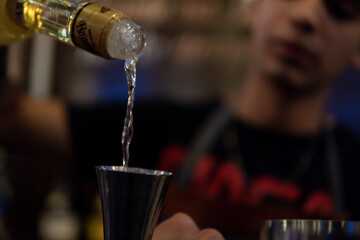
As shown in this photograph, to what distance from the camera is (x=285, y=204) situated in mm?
1731

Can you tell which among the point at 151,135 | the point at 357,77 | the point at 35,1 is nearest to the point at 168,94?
the point at 151,135

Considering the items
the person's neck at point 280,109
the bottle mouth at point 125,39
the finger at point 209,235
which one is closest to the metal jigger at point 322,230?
the finger at point 209,235

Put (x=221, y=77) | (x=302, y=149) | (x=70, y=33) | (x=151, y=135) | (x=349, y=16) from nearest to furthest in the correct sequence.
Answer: (x=70, y=33), (x=349, y=16), (x=302, y=149), (x=151, y=135), (x=221, y=77)

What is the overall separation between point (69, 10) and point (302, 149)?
1.29m

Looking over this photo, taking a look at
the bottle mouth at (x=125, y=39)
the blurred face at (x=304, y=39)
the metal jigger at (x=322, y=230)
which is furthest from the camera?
the blurred face at (x=304, y=39)

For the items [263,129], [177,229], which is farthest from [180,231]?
[263,129]

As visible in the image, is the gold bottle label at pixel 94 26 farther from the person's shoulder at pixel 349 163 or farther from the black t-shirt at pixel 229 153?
the person's shoulder at pixel 349 163

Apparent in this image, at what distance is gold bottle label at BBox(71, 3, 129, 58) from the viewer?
0.61 m

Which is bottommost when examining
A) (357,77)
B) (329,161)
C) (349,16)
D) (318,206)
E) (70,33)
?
(318,206)

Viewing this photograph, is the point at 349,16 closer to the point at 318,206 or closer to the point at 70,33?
the point at 318,206

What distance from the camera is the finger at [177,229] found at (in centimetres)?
62

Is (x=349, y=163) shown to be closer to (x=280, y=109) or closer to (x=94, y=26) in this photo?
(x=280, y=109)

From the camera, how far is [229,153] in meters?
1.88

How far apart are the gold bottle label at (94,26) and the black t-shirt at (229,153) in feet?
3.80
